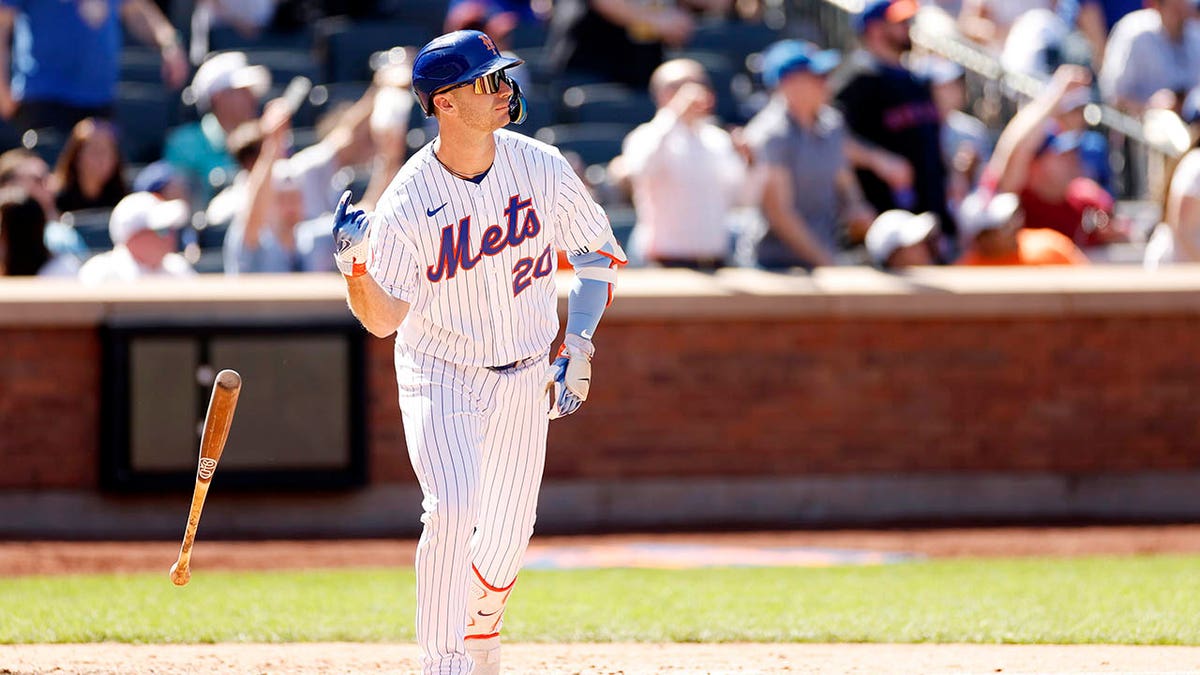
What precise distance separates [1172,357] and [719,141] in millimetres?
2822

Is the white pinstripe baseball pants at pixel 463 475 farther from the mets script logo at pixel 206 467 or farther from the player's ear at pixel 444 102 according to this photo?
the player's ear at pixel 444 102

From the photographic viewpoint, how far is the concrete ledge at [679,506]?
32.3ft

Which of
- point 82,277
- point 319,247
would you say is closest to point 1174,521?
point 319,247

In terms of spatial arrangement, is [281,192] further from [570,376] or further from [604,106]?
[570,376]

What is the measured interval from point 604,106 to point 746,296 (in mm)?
3247

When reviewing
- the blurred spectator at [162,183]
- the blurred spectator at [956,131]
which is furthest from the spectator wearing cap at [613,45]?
the blurred spectator at [162,183]

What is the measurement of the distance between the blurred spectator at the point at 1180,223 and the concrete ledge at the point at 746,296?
24 centimetres

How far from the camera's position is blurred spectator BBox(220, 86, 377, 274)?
10.1 meters

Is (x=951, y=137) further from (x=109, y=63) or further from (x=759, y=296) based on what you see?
(x=109, y=63)

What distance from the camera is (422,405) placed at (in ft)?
16.5

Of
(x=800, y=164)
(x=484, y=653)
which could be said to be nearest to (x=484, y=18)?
(x=800, y=164)

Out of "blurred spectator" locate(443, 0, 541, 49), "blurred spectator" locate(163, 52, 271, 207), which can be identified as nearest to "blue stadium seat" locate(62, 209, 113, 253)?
"blurred spectator" locate(163, 52, 271, 207)

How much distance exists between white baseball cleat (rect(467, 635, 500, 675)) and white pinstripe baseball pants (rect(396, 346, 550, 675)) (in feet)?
0.62

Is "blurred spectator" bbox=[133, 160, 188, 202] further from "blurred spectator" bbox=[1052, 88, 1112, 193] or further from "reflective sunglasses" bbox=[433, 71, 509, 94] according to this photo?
"reflective sunglasses" bbox=[433, 71, 509, 94]
